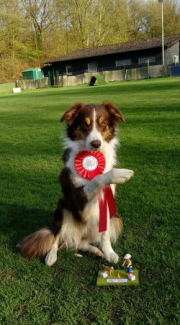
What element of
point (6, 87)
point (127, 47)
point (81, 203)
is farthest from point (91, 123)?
point (127, 47)

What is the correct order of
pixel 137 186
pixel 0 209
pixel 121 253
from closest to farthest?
pixel 121 253 < pixel 0 209 < pixel 137 186

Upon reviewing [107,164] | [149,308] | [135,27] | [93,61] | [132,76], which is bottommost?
[149,308]

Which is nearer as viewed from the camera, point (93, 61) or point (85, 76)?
point (85, 76)

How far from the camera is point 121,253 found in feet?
11.9

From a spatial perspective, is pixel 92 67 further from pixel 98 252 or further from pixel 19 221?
pixel 98 252

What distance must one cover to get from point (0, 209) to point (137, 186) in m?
2.28

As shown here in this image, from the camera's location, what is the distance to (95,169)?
3.58 m

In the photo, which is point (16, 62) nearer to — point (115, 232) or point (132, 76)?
point (132, 76)

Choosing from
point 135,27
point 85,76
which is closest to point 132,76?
point 85,76

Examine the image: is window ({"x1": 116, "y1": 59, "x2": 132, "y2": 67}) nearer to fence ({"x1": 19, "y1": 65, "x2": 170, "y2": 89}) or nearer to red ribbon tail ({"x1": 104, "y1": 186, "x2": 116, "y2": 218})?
fence ({"x1": 19, "y1": 65, "x2": 170, "y2": 89})

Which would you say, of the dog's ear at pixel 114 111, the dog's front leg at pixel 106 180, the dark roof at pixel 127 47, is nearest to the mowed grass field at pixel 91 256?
the dog's front leg at pixel 106 180

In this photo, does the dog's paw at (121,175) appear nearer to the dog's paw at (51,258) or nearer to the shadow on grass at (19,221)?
the dog's paw at (51,258)

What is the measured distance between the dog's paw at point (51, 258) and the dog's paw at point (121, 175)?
1.09 metres

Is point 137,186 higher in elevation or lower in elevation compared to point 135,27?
lower
